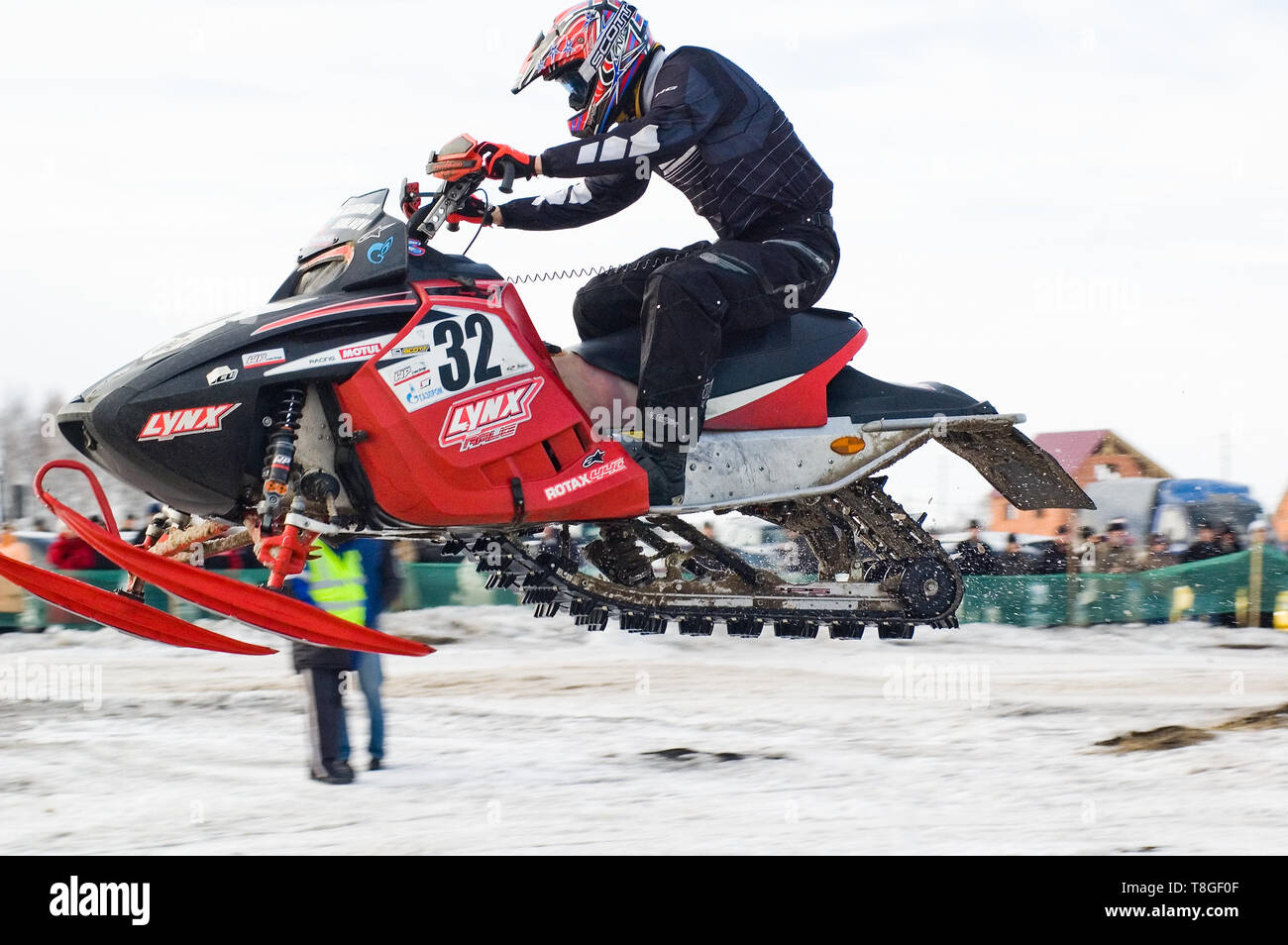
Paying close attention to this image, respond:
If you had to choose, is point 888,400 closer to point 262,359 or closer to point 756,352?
point 756,352

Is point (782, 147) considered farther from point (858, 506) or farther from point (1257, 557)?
point (1257, 557)

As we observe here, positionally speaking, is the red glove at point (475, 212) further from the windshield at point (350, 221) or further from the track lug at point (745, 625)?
the track lug at point (745, 625)

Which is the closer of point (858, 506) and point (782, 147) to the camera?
point (782, 147)

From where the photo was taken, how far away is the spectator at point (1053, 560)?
36.8ft

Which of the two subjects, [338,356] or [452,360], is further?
[452,360]

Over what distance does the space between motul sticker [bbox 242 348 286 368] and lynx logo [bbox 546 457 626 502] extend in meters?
1.05

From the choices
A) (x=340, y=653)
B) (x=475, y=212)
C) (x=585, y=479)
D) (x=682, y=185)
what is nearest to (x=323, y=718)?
(x=340, y=653)

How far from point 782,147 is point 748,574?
1.74 meters

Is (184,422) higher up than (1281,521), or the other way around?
(184,422)

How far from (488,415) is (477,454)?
0.15 meters

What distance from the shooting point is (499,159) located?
15.0 ft

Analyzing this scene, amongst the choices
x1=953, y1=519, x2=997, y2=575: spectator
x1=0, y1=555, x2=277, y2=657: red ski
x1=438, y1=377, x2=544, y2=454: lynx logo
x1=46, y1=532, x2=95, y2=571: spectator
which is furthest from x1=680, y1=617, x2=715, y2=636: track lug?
x1=46, y1=532, x2=95, y2=571: spectator

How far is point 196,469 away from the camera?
14.0ft

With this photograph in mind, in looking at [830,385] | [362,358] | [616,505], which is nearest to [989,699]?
[830,385]
